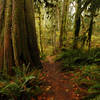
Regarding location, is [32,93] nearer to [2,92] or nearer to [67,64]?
[2,92]

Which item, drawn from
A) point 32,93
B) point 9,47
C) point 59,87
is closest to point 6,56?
point 9,47

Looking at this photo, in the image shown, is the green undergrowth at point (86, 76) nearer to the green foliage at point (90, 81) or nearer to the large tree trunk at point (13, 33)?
the green foliage at point (90, 81)

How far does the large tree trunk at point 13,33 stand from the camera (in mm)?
3430

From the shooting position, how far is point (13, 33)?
341cm

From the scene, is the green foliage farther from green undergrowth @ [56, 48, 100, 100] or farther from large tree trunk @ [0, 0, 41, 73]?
large tree trunk @ [0, 0, 41, 73]

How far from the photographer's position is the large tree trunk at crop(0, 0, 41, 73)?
3430mm

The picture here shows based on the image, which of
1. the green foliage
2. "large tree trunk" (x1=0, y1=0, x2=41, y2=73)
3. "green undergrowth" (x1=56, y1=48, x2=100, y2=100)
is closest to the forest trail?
"green undergrowth" (x1=56, y1=48, x2=100, y2=100)

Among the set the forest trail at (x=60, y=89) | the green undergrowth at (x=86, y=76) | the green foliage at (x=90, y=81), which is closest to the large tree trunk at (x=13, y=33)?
the forest trail at (x=60, y=89)

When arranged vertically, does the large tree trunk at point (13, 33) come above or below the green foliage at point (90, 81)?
above

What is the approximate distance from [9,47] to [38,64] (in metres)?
1.59

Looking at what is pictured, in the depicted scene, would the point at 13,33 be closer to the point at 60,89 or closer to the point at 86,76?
the point at 60,89

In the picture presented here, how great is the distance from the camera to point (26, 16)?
3875mm

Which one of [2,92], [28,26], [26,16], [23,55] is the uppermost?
[26,16]

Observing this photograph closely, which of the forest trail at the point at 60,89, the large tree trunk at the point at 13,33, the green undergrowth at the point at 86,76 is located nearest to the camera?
the green undergrowth at the point at 86,76
